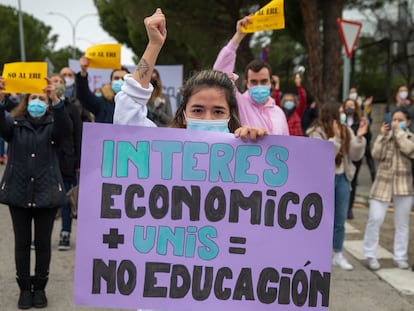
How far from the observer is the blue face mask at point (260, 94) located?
3543 mm

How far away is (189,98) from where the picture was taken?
2146 millimetres

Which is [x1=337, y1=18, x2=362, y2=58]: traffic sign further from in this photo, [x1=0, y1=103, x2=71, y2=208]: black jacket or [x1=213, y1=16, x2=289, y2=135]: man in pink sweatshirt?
[x1=0, y1=103, x2=71, y2=208]: black jacket

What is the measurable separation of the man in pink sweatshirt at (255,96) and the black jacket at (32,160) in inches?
46.5

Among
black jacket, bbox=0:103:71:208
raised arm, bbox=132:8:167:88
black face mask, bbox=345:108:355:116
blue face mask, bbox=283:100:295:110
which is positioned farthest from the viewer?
black face mask, bbox=345:108:355:116

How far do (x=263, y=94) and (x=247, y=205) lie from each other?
1.60m

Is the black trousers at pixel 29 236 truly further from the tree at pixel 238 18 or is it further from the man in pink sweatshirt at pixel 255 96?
the tree at pixel 238 18

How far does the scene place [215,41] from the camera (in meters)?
14.1

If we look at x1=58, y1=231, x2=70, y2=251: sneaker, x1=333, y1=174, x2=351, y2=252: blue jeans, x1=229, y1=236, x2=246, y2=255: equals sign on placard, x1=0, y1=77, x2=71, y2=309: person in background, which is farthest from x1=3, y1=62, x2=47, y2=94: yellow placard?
x1=333, y1=174, x2=351, y2=252: blue jeans

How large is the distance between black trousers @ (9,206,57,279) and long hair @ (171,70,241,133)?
6.21 feet

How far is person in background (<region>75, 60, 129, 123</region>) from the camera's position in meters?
4.10

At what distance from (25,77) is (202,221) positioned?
1.98 metres

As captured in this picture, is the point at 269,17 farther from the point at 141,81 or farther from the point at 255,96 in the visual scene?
the point at 141,81

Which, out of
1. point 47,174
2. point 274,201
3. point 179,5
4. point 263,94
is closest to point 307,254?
point 274,201

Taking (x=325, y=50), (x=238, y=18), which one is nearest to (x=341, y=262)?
(x=325, y=50)
